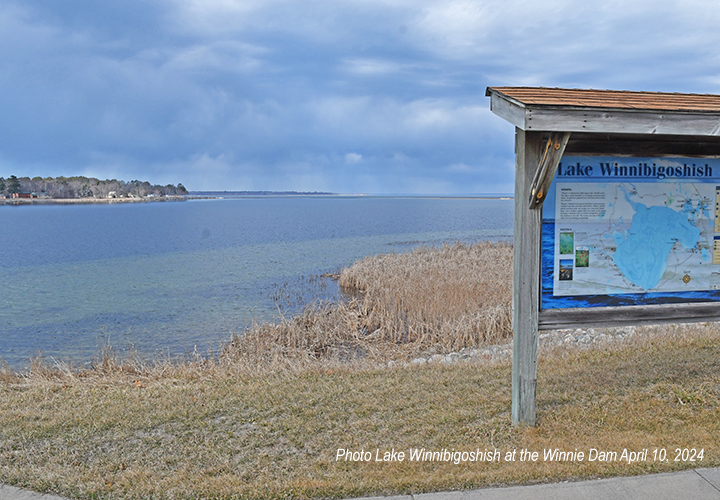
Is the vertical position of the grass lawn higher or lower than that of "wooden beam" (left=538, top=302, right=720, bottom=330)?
lower

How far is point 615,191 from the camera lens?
556 cm

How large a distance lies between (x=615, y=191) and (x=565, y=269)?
Answer: 97 centimetres

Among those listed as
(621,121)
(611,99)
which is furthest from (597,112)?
(611,99)

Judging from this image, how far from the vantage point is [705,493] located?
12.7ft

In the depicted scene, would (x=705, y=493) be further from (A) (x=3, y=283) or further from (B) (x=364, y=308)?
(A) (x=3, y=283)

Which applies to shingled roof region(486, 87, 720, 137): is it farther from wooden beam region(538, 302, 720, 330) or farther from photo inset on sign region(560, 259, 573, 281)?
wooden beam region(538, 302, 720, 330)

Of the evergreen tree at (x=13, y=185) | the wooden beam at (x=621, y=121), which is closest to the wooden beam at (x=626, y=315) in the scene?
the wooden beam at (x=621, y=121)

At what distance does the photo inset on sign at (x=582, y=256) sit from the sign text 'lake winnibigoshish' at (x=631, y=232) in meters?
0.01

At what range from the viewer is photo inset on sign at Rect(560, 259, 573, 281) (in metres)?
5.46

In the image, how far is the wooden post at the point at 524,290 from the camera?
16.9ft

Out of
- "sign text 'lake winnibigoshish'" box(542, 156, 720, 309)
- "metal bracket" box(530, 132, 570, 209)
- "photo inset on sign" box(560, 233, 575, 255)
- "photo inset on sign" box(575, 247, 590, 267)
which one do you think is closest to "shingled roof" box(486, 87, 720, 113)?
"metal bracket" box(530, 132, 570, 209)

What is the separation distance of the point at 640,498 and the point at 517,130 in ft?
10.7

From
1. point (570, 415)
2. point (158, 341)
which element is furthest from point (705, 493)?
point (158, 341)

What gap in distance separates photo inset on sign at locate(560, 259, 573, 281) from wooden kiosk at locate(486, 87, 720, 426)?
3 cm
